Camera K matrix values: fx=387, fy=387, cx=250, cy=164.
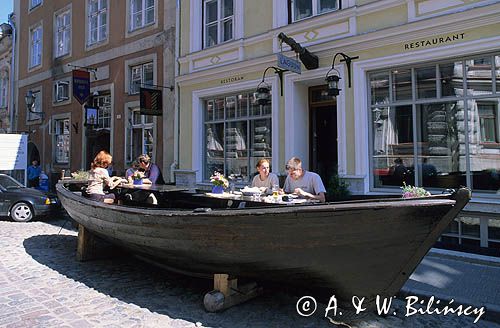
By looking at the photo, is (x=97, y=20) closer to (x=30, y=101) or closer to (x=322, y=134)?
(x=30, y=101)

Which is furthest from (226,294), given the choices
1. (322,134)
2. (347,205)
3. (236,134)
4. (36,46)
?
(36,46)

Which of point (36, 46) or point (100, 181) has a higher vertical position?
point (36, 46)

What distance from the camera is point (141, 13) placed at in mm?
12891

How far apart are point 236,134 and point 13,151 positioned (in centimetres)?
926

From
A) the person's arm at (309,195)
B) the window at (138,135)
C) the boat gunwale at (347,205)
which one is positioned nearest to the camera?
the boat gunwale at (347,205)

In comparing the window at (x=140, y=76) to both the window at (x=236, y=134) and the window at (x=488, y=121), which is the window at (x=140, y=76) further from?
the window at (x=488, y=121)

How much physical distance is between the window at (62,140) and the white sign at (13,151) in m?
1.94

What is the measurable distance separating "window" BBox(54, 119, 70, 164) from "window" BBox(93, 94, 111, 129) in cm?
248

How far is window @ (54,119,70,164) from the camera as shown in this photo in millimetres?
16203

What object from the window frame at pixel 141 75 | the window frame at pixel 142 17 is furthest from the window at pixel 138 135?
the window frame at pixel 142 17

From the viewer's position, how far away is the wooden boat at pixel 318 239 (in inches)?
123

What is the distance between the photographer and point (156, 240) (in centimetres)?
422

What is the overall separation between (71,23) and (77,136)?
4.77 metres

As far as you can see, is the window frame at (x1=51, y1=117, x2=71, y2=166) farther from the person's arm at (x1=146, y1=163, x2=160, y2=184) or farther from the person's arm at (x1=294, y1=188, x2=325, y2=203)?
the person's arm at (x1=294, y1=188, x2=325, y2=203)
